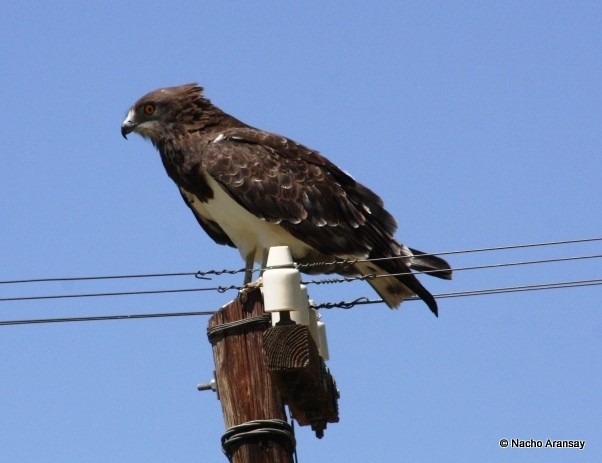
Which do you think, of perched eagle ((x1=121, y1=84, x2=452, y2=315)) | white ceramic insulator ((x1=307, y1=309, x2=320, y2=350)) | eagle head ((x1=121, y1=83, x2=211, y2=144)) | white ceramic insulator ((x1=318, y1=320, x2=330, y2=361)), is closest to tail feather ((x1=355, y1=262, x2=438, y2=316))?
perched eagle ((x1=121, y1=84, x2=452, y2=315))

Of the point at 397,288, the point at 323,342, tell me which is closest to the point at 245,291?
the point at 323,342

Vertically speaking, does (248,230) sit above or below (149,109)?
below

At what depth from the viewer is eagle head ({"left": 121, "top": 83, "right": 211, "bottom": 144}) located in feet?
34.9

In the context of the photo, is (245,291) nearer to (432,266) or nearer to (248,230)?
(432,266)

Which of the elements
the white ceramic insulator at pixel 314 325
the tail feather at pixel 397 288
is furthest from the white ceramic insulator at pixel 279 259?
the tail feather at pixel 397 288

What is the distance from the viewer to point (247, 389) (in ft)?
22.5

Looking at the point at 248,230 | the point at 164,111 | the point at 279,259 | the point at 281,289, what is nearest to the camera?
the point at 281,289

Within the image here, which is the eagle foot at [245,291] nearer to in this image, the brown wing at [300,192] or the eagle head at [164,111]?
the brown wing at [300,192]

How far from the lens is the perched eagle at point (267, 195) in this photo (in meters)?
10.0

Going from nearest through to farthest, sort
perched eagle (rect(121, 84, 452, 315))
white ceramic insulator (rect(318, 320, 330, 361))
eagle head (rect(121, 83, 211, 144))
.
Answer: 1. white ceramic insulator (rect(318, 320, 330, 361))
2. perched eagle (rect(121, 84, 452, 315))
3. eagle head (rect(121, 83, 211, 144))

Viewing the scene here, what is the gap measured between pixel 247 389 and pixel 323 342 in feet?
3.52

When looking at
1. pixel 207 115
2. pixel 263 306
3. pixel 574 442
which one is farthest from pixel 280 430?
pixel 207 115

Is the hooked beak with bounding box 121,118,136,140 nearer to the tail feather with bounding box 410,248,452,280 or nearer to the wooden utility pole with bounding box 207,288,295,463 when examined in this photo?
the tail feather with bounding box 410,248,452,280

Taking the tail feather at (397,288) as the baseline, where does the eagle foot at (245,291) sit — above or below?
below
